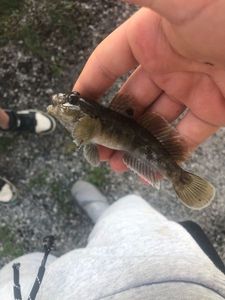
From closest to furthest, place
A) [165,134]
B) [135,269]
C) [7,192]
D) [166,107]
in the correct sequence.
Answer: [135,269], [165,134], [166,107], [7,192]

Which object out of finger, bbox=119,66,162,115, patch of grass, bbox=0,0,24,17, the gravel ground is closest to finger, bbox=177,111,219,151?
finger, bbox=119,66,162,115

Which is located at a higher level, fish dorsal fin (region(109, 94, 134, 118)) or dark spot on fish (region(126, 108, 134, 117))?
fish dorsal fin (region(109, 94, 134, 118))

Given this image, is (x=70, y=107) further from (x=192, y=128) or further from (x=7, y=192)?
(x=7, y=192)

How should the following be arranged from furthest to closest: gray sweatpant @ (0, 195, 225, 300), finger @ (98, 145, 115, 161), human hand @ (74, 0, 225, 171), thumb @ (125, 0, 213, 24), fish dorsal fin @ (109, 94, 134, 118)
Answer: finger @ (98, 145, 115, 161), fish dorsal fin @ (109, 94, 134, 118), human hand @ (74, 0, 225, 171), gray sweatpant @ (0, 195, 225, 300), thumb @ (125, 0, 213, 24)

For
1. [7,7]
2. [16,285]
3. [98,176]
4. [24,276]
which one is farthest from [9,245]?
[7,7]

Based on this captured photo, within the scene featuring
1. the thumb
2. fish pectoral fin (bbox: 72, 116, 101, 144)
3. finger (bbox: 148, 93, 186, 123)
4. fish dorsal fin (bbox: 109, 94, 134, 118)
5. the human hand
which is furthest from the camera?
finger (bbox: 148, 93, 186, 123)

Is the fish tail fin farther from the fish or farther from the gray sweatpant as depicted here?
the gray sweatpant

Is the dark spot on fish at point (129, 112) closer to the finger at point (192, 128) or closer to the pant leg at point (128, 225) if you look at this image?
the finger at point (192, 128)
